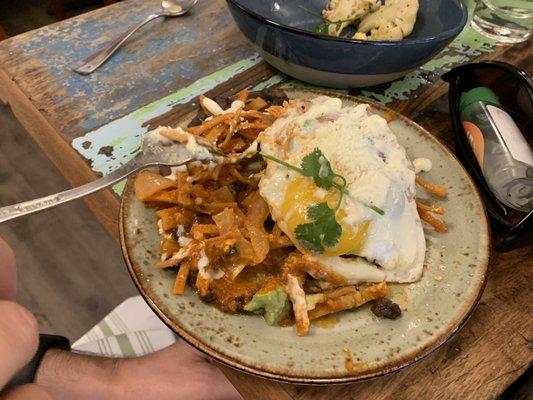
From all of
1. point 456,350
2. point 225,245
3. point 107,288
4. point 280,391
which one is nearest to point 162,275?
point 225,245

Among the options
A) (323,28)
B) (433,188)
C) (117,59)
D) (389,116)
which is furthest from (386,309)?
(117,59)

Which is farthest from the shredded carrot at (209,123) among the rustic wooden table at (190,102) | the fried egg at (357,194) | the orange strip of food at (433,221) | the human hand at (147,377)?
the human hand at (147,377)

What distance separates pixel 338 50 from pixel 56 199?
78 centimetres

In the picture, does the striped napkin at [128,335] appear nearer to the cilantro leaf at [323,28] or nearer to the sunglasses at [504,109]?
the sunglasses at [504,109]

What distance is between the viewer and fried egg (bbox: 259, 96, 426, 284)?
0.91 m

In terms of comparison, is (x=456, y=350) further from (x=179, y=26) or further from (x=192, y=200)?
(x=179, y=26)

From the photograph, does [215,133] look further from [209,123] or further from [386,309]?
[386,309]

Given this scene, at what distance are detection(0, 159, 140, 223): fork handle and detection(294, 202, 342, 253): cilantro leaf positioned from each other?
14.1 inches

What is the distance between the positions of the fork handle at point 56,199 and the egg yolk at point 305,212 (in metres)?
0.31

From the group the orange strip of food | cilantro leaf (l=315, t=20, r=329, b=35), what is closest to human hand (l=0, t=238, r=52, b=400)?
the orange strip of food

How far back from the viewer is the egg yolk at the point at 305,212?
90 cm

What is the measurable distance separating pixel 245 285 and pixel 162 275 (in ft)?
0.50

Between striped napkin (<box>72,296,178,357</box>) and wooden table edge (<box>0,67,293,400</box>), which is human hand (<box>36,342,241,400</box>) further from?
wooden table edge (<box>0,67,293,400</box>)

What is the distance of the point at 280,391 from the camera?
0.90 m
